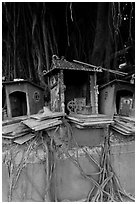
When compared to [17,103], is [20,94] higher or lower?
higher

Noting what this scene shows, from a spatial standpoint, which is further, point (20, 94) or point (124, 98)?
point (20, 94)

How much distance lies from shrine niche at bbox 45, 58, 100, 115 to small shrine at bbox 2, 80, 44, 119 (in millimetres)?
239

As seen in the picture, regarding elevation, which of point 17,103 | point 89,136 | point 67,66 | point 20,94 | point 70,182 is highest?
point 67,66

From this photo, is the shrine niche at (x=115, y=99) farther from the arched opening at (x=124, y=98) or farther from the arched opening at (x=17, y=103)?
the arched opening at (x=17, y=103)

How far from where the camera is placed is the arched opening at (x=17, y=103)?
5.58 ft

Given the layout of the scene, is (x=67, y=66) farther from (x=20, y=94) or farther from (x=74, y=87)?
(x=20, y=94)

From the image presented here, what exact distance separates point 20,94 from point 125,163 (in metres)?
1.28

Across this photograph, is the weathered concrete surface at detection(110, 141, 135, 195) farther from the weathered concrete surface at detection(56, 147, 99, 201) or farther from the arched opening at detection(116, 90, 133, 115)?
the arched opening at detection(116, 90, 133, 115)

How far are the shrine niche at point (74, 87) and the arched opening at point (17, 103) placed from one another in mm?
511

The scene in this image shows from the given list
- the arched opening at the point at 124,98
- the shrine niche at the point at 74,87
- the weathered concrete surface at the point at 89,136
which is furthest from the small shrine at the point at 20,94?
the arched opening at the point at 124,98

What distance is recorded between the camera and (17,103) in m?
1.76

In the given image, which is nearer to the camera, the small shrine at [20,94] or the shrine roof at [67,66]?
the shrine roof at [67,66]

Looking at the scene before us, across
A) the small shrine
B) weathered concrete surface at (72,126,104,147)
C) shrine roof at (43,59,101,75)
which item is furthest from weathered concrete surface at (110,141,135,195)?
the small shrine

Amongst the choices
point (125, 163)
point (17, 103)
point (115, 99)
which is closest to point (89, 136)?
point (125, 163)
